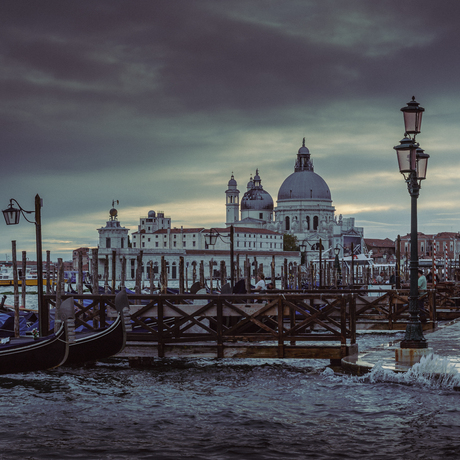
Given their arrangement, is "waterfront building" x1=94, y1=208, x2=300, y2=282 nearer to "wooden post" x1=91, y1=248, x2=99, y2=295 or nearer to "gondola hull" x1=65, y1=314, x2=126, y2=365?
"wooden post" x1=91, y1=248, x2=99, y2=295

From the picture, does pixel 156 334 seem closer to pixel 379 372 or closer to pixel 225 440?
pixel 379 372

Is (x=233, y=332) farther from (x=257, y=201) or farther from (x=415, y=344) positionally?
(x=257, y=201)

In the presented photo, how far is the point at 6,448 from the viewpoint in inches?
253

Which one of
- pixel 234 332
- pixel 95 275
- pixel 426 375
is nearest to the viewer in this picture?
pixel 426 375

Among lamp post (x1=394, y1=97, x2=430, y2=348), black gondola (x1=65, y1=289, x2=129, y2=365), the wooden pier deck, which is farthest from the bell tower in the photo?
lamp post (x1=394, y1=97, x2=430, y2=348)

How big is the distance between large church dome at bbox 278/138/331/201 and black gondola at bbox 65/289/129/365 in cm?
11863

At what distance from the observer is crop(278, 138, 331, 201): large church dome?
5059 inches

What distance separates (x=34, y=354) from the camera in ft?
32.0

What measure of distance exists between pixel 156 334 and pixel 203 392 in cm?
198

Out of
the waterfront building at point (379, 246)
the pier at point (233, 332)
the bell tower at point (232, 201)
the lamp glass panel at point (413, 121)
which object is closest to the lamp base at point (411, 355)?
the pier at point (233, 332)

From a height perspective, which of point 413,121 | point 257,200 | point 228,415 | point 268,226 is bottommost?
point 228,415

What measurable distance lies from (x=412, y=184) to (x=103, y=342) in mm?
4677

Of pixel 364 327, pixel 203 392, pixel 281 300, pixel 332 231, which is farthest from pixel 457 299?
pixel 332 231

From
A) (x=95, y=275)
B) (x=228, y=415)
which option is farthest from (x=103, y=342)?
(x=95, y=275)
